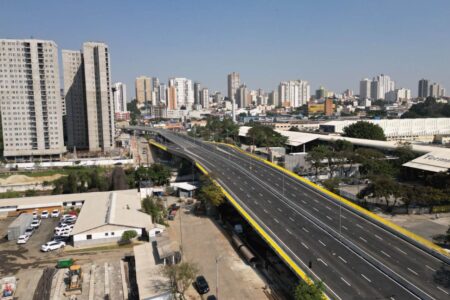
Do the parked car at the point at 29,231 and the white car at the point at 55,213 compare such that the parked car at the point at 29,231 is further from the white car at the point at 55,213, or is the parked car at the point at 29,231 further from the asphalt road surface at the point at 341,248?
the asphalt road surface at the point at 341,248

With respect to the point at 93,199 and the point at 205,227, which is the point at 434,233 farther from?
the point at 93,199

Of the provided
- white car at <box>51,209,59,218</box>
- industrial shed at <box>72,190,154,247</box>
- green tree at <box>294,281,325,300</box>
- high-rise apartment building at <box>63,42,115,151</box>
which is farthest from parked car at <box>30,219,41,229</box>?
high-rise apartment building at <box>63,42,115,151</box>

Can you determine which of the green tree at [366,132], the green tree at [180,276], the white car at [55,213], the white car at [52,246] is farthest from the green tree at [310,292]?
the green tree at [366,132]

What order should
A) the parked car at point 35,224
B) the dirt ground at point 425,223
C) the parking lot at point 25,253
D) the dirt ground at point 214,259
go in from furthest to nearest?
the parked car at point 35,224 < the dirt ground at point 425,223 < the parking lot at point 25,253 < the dirt ground at point 214,259

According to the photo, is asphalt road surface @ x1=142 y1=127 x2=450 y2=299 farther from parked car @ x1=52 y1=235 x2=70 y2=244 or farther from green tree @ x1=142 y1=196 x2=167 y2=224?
parked car @ x1=52 y1=235 x2=70 y2=244

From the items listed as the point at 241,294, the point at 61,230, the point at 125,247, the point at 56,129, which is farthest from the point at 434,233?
the point at 56,129

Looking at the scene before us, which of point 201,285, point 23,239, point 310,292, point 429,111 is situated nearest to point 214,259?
point 201,285
